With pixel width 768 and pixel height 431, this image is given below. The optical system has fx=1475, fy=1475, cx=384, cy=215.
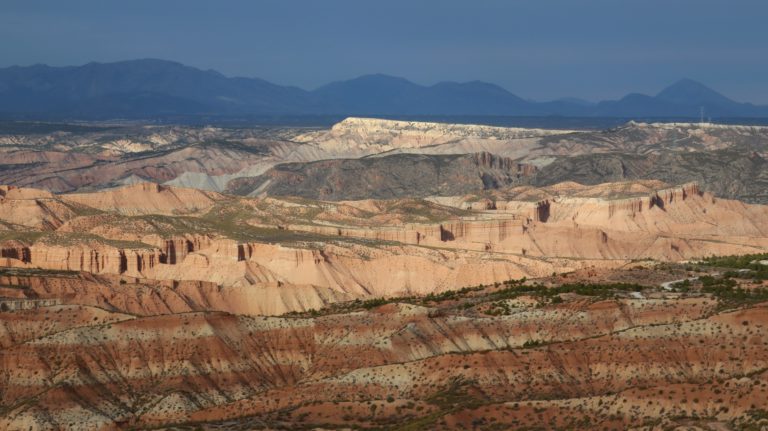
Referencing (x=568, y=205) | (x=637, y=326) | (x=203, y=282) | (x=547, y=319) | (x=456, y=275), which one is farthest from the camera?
(x=568, y=205)

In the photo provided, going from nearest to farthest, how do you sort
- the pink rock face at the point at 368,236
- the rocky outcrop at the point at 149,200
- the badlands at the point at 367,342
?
the badlands at the point at 367,342, the pink rock face at the point at 368,236, the rocky outcrop at the point at 149,200

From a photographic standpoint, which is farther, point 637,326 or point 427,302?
point 427,302

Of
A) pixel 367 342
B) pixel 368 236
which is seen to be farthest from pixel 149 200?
pixel 367 342

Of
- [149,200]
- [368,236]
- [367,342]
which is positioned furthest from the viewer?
[149,200]

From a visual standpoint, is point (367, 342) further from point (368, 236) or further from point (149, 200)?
point (149, 200)

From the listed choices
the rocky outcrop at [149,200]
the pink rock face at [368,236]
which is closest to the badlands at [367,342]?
the pink rock face at [368,236]

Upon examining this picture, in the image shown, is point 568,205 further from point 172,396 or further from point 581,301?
point 172,396

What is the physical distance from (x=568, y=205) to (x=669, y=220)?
41.1ft

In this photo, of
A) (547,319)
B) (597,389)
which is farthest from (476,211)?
(597,389)

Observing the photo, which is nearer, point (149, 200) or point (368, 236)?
point (368, 236)

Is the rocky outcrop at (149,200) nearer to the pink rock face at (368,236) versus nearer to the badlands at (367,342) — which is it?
the pink rock face at (368,236)

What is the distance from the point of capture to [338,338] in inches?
3150

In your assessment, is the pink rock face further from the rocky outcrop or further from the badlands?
the badlands

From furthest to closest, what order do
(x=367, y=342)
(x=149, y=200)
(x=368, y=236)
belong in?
(x=149, y=200) < (x=368, y=236) < (x=367, y=342)
